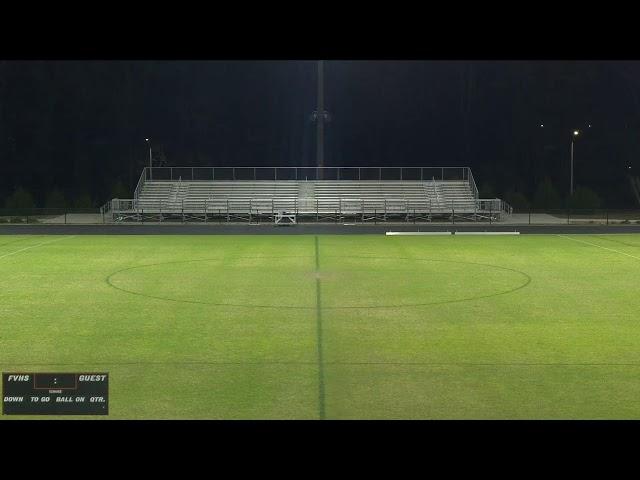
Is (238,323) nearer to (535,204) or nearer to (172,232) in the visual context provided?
(172,232)

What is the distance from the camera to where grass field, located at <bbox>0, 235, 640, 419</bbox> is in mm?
9219

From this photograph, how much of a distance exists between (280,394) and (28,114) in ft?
220

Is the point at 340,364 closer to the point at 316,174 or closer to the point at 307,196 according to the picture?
the point at 307,196

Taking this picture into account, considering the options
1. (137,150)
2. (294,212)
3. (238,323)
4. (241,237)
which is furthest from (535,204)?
(238,323)

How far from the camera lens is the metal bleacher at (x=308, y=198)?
43625 millimetres

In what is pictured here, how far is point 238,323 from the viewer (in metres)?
14.0

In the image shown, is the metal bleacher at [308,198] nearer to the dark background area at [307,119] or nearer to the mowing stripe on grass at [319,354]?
the dark background area at [307,119]
